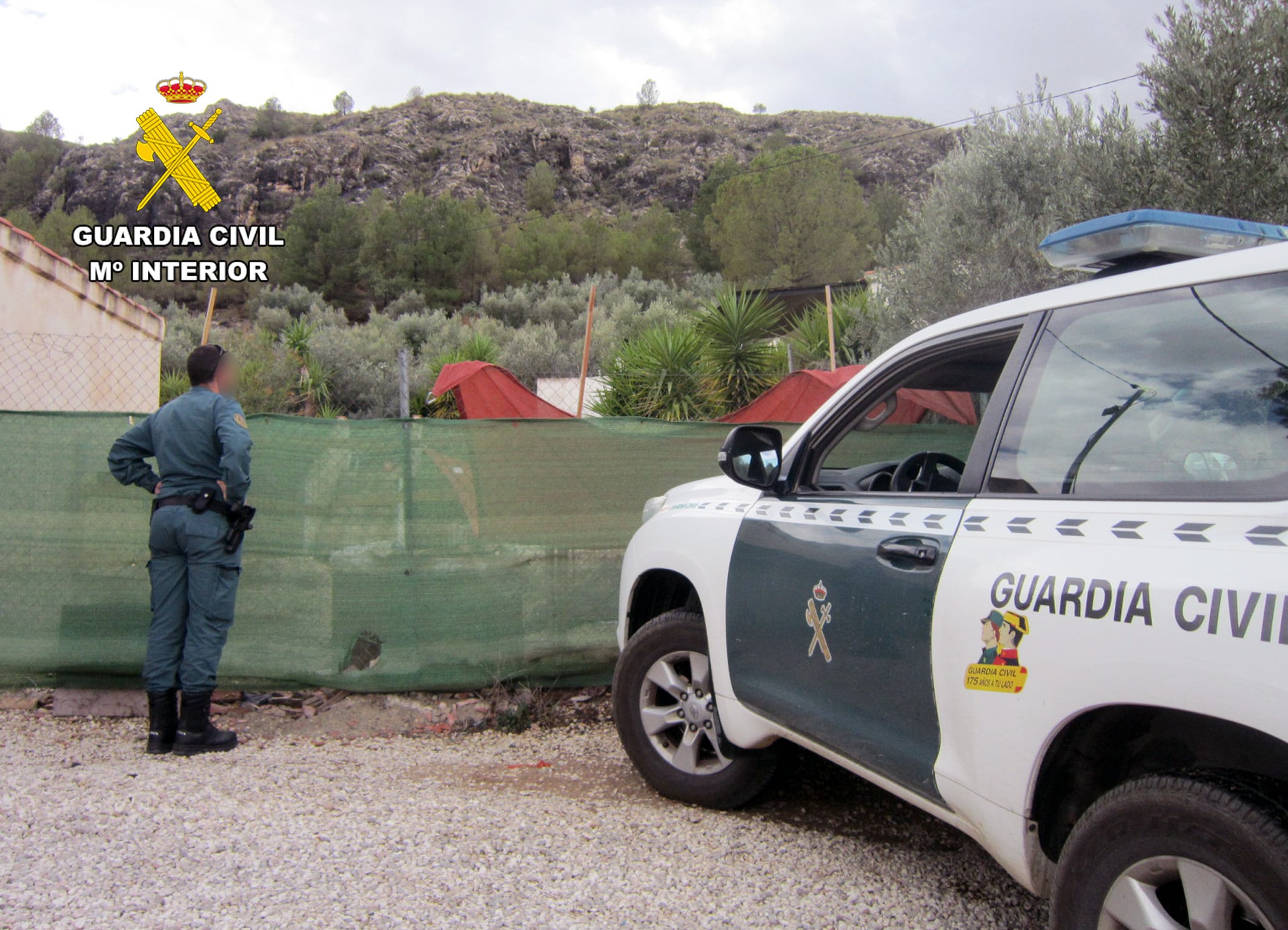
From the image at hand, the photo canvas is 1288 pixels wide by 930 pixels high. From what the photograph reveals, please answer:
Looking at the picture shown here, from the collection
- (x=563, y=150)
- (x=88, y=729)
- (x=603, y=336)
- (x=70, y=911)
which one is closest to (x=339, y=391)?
(x=603, y=336)

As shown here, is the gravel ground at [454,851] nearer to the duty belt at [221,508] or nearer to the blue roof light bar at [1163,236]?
the duty belt at [221,508]

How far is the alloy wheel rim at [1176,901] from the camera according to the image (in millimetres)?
1811

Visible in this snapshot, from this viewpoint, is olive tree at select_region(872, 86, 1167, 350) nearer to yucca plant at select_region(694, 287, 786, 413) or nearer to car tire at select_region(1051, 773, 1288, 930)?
yucca plant at select_region(694, 287, 786, 413)

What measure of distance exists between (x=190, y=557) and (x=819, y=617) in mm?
3277

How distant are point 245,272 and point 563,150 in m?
57.2

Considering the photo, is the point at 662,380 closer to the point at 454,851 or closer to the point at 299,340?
the point at 454,851

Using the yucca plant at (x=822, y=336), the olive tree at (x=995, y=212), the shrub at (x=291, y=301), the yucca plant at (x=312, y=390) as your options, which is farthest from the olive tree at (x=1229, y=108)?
the shrub at (x=291, y=301)

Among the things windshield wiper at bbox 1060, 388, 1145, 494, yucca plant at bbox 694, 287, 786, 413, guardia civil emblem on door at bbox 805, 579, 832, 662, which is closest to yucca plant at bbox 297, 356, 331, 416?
yucca plant at bbox 694, 287, 786, 413

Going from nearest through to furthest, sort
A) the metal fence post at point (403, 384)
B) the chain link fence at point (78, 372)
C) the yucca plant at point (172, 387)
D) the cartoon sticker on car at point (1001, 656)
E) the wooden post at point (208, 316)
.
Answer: the cartoon sticker on car at point (1001, 656), the wooden post at point (208, 316), the metal fence post at point (403, 384), the chain link fence at point (78, 372), the yucca plant at point (172, 387)

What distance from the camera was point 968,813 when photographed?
97.3 inches

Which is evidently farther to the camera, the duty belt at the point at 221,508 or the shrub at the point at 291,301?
the shrub at the point at 291,301

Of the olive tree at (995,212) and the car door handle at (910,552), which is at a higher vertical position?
the olive tree at (995,212)

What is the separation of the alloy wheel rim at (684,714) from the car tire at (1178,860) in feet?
6.03

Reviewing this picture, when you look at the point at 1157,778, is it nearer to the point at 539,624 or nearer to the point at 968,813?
the point at 968,813
